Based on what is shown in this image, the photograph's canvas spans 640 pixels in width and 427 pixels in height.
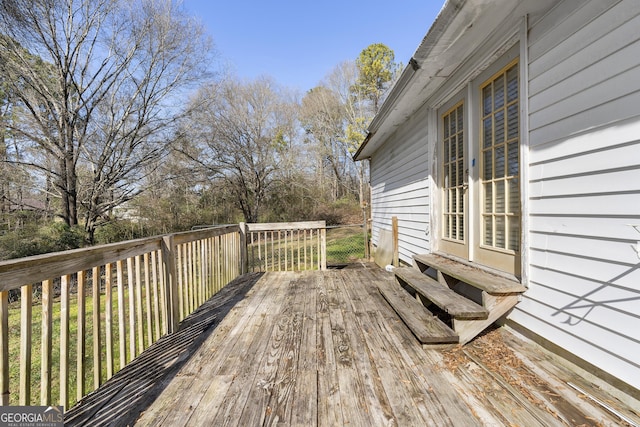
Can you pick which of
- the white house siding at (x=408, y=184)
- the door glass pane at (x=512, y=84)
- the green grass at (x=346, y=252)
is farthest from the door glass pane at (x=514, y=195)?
the green grass at (x=346, y=252)

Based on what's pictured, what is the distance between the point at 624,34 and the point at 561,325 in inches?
61.1

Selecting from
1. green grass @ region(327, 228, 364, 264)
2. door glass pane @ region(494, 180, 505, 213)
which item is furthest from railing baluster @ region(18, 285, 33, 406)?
green grass @ region(327, 228, 364, 264)

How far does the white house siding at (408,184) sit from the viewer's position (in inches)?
142

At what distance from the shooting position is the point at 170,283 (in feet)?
7.47

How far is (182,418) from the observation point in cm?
127

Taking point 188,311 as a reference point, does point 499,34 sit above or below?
above

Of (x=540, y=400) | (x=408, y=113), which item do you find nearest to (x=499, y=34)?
(x=408, y=113)

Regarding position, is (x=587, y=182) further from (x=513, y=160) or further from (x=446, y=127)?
(x=446, y=127)

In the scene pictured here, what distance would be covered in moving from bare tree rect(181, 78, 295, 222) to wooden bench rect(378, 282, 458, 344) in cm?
903

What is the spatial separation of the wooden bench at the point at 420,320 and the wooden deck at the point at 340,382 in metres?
0.09

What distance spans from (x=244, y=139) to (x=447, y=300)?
10555mm

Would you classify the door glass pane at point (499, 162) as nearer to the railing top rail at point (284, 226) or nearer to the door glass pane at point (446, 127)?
the door glass pane at point (446, 127)

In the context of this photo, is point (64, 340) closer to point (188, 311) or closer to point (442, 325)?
point (188, 311)

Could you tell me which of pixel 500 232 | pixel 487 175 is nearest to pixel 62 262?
pixel 500 232
